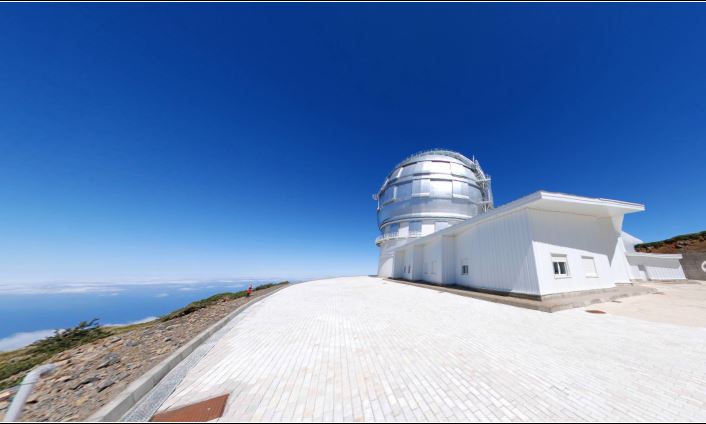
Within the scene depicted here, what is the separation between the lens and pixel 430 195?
26.0 m

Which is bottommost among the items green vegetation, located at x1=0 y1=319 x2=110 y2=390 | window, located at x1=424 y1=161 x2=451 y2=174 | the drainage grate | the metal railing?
green vegetation, located at x1=0 y1=319 x2=110 y2=390

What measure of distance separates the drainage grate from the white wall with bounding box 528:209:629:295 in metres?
12.2

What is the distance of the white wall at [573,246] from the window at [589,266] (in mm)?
158

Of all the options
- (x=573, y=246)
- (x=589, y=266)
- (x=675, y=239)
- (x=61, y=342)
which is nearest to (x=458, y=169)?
(x=573, y=246)

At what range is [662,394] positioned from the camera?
3.36 m

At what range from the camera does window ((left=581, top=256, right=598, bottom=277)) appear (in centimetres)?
1158

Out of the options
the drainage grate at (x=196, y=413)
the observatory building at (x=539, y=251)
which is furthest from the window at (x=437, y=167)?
the drainage grate at (x=196, y=413)

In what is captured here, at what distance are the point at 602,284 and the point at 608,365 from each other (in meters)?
11.4

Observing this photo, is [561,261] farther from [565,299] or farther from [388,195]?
[388,195]

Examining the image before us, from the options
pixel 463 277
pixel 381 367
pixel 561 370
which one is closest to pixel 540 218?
pixel 463 277

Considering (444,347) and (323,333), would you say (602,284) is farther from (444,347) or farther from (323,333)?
(323,333)

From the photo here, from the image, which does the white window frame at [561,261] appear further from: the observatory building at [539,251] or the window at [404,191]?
the window at [404,191]

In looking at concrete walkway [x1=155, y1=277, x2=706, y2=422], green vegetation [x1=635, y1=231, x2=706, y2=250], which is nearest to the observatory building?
concrete walkway [x1=155, y1=277, x2=706, y2=422]

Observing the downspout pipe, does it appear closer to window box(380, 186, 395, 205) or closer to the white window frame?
the white window frame
